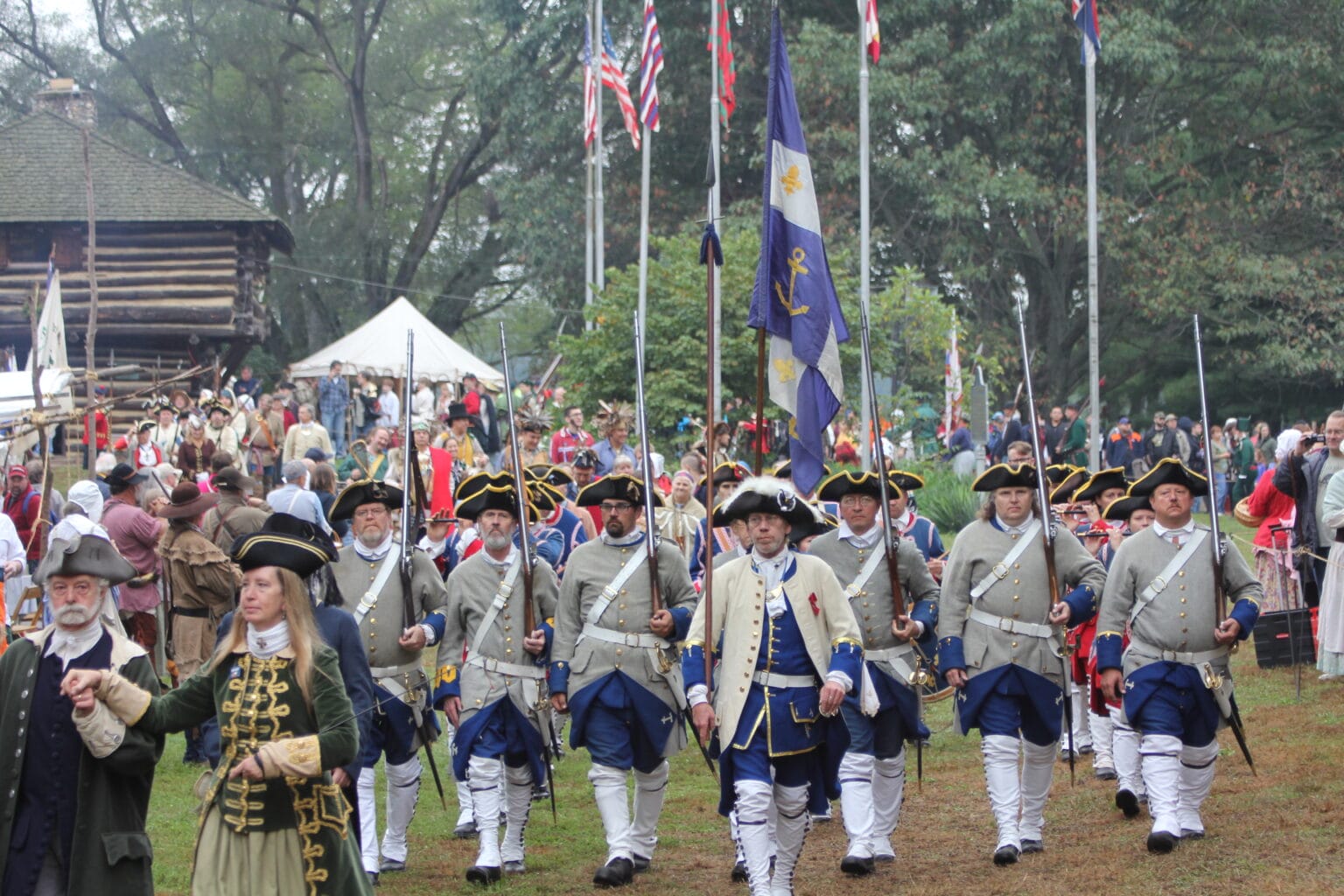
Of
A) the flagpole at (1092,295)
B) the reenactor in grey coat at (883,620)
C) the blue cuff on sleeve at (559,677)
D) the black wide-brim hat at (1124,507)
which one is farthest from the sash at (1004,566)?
the flagpole at (1092,295)

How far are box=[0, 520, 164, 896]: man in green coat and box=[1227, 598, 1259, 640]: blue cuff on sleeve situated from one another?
17.6ft

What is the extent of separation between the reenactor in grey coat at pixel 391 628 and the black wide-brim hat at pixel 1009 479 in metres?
3.01

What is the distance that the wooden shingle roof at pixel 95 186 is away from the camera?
36.0 m

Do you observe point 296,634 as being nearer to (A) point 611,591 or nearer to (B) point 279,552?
(B) point 279,552

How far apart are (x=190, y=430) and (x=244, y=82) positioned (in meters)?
33.5

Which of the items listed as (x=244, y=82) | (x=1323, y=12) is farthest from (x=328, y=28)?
(x=1323, y=12)

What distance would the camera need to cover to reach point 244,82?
177 ft

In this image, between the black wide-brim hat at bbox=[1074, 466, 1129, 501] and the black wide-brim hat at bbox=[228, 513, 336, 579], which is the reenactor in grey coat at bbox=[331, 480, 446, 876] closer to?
the black wide-brim hat at bbox=[228, 513, 336, 579]

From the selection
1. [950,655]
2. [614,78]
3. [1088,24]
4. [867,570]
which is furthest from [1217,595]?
[614,78]

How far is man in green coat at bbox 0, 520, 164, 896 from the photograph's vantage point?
240 inches

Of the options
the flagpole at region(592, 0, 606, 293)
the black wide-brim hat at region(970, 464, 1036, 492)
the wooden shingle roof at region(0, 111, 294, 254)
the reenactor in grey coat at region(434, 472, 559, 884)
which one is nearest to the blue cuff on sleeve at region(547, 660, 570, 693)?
the reenactor in grey coat at region(434, 472, 559, 884)

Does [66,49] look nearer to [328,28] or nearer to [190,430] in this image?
[328,28]

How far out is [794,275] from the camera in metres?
9.38

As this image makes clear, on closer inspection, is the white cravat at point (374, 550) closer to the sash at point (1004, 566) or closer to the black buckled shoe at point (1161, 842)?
the sash at point (1004, 566)
